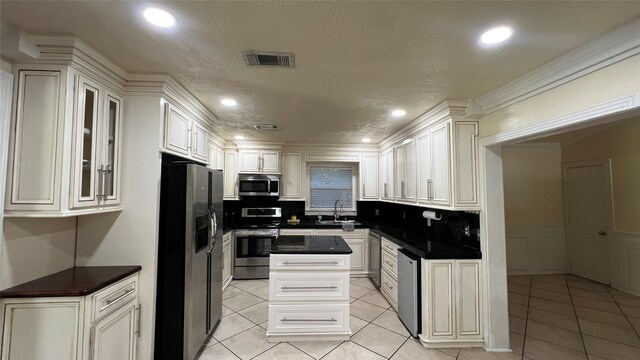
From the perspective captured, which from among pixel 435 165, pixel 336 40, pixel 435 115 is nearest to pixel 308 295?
pixel 435 165

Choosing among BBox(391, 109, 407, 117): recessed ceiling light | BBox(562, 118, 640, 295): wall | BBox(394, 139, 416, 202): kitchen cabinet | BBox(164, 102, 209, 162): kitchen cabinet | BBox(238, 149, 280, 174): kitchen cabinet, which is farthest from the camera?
BBox(238, 149, 280, 174): kitchen cabinet

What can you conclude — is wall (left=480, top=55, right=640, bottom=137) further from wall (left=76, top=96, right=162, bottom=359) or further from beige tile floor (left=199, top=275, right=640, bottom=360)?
wall (left=76, top=96, right=162, bottom=359)

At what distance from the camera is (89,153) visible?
5.71ft

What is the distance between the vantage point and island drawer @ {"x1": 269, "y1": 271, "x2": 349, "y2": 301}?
97.3 inches

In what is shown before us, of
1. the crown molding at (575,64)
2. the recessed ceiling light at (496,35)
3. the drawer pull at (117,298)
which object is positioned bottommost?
the drawer pull at (117,298)

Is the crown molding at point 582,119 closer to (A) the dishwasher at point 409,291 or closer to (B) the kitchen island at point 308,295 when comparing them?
(A) the dishwasher at point 409,291

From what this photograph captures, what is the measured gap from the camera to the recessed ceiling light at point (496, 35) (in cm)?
140

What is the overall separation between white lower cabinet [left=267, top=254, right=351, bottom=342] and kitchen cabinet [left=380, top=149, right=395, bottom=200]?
6.75 feet

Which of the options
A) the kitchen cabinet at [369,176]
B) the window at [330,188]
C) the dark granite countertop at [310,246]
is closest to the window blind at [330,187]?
the window at [330,188]

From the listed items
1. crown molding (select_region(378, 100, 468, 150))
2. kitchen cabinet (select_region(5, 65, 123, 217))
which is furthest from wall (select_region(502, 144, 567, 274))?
kitchen cabinet (select_region(5, 65, 123, 217))

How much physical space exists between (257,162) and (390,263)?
282 cm

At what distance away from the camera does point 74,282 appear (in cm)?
164

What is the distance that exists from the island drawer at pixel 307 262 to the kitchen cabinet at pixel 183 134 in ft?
4.56

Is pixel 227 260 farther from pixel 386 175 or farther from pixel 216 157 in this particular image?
pixel 386 175
